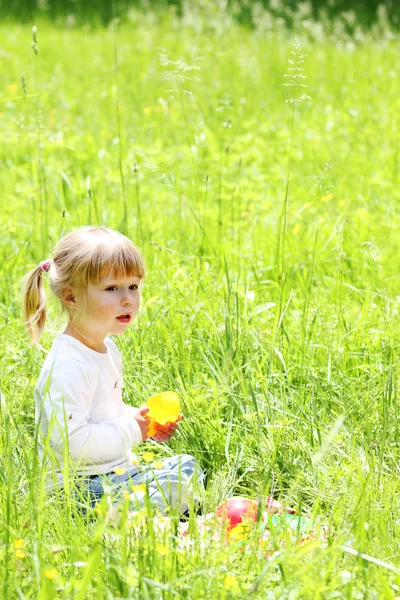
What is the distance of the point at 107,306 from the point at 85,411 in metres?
0.28

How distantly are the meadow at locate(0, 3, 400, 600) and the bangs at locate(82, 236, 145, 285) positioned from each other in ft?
0.78

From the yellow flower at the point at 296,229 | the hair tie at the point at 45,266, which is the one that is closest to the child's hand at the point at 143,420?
the hair tie at the point at 45,266

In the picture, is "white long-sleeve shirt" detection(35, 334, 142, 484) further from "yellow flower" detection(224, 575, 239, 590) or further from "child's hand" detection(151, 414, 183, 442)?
"yellow flower" detection(224, 575, 239, 590)

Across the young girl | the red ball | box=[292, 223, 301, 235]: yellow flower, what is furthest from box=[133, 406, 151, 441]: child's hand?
box=[292, 223, 301, 235]: yellow flower

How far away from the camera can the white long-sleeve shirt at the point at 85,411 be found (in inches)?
93.4

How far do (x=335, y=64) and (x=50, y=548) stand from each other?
20.6ft

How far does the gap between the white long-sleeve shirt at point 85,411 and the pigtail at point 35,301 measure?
0.26 ft

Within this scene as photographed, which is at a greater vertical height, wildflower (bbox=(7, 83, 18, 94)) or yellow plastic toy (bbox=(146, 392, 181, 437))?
wildflower (bbox=(7, 83, 18, 94))

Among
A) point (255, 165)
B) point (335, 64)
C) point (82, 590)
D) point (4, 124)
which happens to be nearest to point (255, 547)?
point (82, 590)

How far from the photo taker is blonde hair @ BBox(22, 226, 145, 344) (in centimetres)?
245

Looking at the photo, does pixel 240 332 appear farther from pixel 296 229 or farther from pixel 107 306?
pixel 296 229

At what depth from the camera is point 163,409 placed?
100 inches

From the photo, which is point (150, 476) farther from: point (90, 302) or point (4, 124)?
point (4, 124)

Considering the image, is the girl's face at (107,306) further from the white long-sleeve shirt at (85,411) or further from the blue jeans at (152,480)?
the blue jeans at (152,480)
